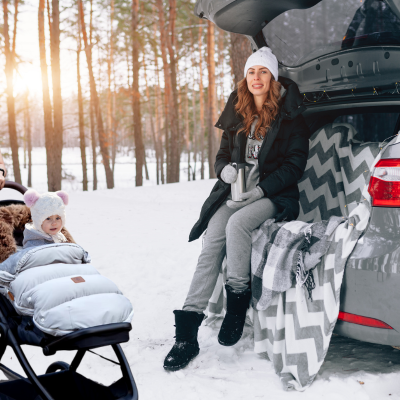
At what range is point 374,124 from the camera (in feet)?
14.0

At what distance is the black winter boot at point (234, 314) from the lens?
114 inches

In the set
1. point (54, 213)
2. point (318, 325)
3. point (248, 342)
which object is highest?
point (54, 213)

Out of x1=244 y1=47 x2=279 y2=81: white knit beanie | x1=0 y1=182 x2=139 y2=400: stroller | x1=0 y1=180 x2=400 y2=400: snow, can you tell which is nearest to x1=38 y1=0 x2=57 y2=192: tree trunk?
Result: x1=0 y1=180 x2=400 y2=400: snow

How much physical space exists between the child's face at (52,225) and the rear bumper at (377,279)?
1.57 meters

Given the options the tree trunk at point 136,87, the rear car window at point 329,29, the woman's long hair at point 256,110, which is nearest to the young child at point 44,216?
the woman's long hair at point 256,110

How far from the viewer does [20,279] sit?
203 cm

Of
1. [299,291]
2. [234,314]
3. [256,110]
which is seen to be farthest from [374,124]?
[234,314]

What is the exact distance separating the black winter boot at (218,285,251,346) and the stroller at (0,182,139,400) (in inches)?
36.6

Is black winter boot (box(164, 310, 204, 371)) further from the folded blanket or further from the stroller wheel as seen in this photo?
the folded blanket

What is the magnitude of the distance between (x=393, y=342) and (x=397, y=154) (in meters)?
0.96

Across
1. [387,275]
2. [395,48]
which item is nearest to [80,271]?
[387,275]

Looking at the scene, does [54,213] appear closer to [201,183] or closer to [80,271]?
[80,271]

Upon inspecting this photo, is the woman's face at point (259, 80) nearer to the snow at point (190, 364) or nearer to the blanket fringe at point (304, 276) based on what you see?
the blanket fringe at point (304, 276)

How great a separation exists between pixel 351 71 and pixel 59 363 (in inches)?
117
